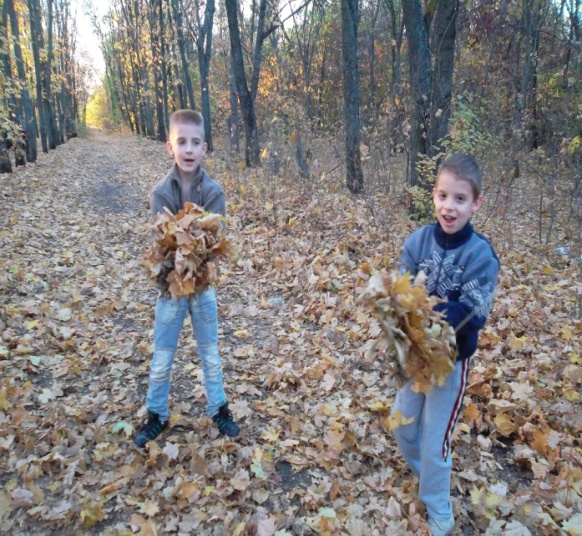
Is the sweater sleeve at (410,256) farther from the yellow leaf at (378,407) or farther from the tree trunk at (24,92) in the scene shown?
the tree trunk at (24,92)

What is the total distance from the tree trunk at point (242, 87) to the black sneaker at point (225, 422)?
10955mm

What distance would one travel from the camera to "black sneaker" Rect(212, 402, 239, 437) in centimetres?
324

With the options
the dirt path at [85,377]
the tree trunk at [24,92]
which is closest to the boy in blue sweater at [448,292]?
the dirt path at [85,377]

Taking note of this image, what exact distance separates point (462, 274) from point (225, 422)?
2.06 metres

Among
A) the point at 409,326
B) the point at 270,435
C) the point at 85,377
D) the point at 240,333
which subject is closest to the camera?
the point at 409,326

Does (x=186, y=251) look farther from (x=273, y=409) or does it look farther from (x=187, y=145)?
(x=273, y=409)

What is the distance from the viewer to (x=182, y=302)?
2.96m

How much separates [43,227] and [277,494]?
7527 millimetres

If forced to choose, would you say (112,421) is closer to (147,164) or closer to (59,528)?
(59,528)

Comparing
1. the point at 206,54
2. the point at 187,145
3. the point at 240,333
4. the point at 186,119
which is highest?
the point at 206,54

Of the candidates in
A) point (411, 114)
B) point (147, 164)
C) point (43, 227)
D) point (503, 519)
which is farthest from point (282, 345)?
point (147, 164)

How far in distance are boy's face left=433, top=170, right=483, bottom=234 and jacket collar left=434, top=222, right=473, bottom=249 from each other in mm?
28

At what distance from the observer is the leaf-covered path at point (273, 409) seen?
264cm

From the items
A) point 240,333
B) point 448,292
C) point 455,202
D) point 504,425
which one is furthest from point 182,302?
point 504,425
